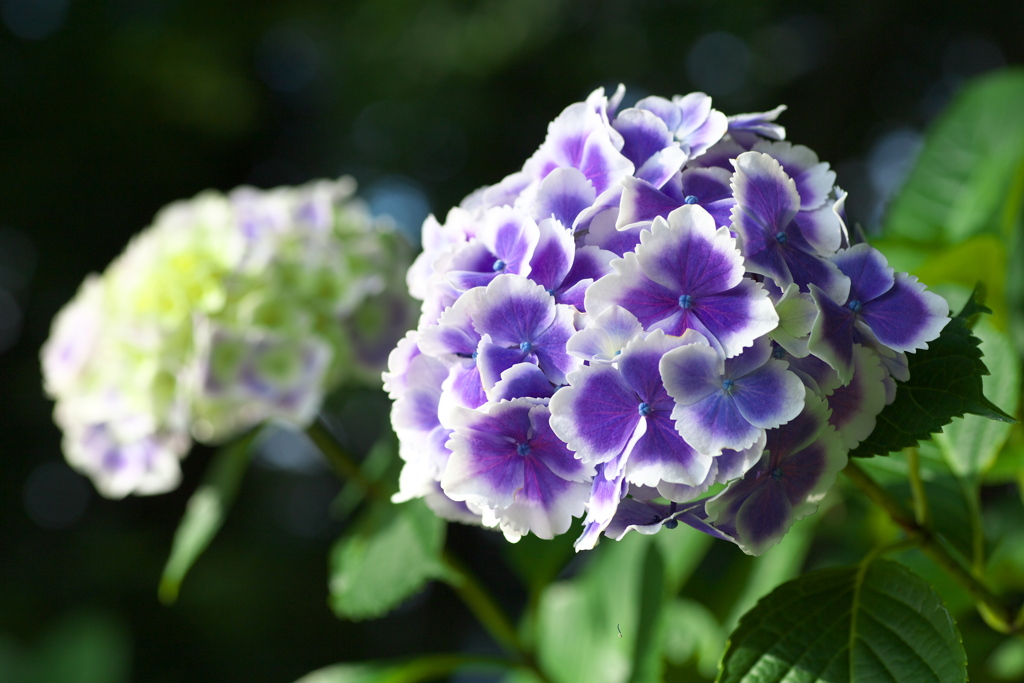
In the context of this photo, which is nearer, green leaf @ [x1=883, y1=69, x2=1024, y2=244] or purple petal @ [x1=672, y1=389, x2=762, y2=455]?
purple petal @ [x1=672, y1=389, x2=762, y2=455]

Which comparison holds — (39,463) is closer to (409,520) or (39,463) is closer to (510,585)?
(510,585)

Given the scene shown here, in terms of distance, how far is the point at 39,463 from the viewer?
2537 mm

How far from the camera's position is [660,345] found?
387 millimetres

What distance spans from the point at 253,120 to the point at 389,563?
232 centimetres

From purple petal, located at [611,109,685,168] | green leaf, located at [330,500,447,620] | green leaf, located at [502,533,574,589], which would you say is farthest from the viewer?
green leaf, located at [502,533,574,589]

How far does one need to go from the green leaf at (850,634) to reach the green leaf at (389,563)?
355 millimetres

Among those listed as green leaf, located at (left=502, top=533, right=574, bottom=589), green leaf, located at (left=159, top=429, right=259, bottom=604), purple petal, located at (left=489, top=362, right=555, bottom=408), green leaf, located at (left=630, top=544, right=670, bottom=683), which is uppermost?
purple petal, located at (left=489, top=362, right=555, bottom=408)

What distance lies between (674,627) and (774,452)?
594mm

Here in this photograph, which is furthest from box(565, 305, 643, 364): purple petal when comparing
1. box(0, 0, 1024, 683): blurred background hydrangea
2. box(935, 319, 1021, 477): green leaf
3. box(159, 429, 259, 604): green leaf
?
box(0, 0, 1024, 683): blurred background hydrangea

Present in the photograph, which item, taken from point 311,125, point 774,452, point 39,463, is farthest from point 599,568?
point 311,125

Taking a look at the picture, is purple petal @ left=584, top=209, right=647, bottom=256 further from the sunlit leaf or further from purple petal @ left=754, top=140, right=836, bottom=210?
the sunlit leaf

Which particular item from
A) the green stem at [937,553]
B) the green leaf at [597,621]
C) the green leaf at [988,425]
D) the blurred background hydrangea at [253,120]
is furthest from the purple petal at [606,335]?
the blurred background hydrangea at [253,120]

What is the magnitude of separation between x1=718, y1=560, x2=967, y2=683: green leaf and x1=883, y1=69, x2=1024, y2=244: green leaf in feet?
1.50

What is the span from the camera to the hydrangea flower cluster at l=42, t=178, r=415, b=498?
92 centimetres
